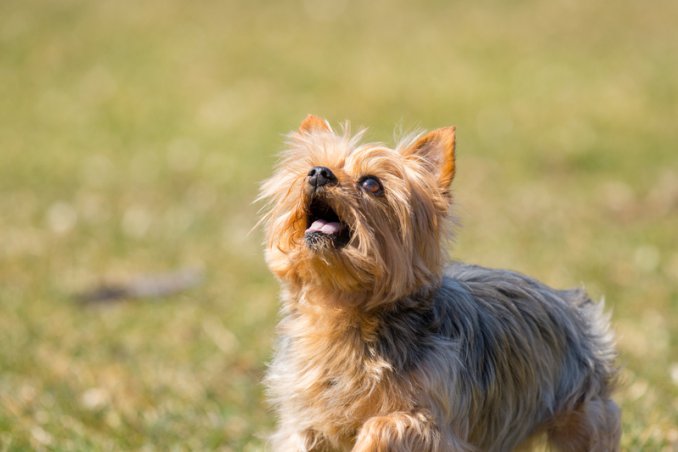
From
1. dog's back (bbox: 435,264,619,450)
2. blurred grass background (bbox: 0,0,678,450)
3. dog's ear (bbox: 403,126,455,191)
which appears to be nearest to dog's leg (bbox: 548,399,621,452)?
dog's back (bbox: 435,264,619,450)

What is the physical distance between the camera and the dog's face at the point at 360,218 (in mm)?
3855

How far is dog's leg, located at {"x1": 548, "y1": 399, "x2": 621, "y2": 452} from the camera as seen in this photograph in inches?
175

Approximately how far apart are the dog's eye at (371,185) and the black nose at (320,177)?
13 centimetres

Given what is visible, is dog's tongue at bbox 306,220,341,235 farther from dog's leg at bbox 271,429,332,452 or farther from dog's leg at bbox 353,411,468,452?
dog's leg at bbox 271,429,332,452

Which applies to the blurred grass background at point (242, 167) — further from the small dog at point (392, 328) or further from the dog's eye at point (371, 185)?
the dog's eye at point (371, 185)

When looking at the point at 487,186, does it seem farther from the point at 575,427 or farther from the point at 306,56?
the point at 575,427

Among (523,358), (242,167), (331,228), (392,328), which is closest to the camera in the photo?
(331,228)

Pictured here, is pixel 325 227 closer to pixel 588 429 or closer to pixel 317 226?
pixel 317 226

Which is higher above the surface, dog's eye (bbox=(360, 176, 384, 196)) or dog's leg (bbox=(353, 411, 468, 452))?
dog's eye (bbox=(360, 176, 384, 196))

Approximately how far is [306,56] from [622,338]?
44.5ft

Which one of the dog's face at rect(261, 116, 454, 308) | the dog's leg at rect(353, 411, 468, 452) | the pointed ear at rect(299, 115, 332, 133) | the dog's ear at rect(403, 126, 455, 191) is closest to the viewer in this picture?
the dog's leg at rect(353, 411, 468, 452)

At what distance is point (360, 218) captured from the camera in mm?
3861

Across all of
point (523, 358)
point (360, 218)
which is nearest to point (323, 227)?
point (360, 218)

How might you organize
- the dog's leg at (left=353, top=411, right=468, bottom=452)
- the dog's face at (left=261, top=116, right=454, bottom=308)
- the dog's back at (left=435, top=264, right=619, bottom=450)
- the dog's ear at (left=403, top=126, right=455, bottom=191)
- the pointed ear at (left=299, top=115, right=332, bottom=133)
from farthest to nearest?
1. the pointed ear at (left=299, top=115, right=332, bottom=133)
2. the dog's back at (left=435, top=264, right=619, bottom=450)
3. the dog's ear at (left=403, top=126, right=455, bottom=191)
4. the dog's face at (left=261, top=116, right=454, bottom=308)
5. the dog's leg at (left=353, top=411, right=468, bottom=452)
